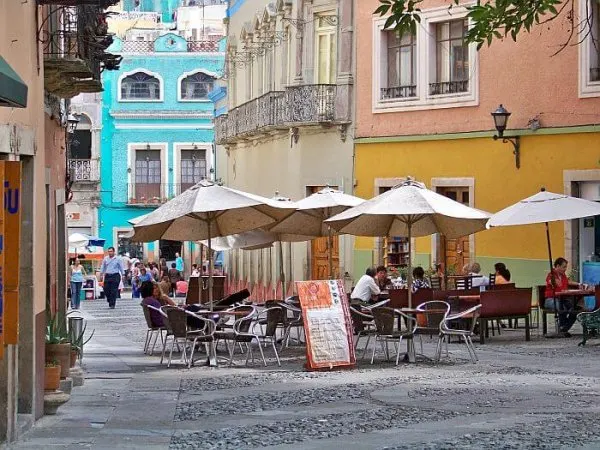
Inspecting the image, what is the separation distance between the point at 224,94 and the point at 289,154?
12.4m

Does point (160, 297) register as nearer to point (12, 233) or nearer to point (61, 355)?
point (61, 355)

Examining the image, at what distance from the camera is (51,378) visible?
46.4ft

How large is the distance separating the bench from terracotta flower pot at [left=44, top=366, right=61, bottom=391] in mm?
9218

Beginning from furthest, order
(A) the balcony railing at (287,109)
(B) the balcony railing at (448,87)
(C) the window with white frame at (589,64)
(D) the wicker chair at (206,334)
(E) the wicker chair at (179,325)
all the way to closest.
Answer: (A) the balcony railing at (287,109) → (B) the balcony railing at (448,87) → (C) the window with white frame at (589,64) → (E) the wicker chair at (179,325) → (D) the wicker chair at (206,334)

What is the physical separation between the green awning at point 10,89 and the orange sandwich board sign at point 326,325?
856 cm

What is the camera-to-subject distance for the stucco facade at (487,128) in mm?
27750

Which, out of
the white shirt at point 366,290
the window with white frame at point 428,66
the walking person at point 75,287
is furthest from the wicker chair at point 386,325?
the walking person at point 75,287

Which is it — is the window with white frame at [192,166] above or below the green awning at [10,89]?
above

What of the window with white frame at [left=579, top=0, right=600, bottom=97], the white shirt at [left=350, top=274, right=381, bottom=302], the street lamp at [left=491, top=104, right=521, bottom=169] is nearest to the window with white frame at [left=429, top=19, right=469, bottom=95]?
the street lamp at [left=491, top=104, right=521, bottom=169]

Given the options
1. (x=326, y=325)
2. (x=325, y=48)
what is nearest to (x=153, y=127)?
(x=325, y=48)

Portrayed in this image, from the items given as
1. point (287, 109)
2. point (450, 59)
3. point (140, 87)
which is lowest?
point (287, 109)

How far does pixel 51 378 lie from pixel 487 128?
685 inches

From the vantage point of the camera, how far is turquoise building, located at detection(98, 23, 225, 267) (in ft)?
216

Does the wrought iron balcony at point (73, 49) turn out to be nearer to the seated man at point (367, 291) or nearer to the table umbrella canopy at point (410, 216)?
the table umbrella canopy at point (410, 216)
